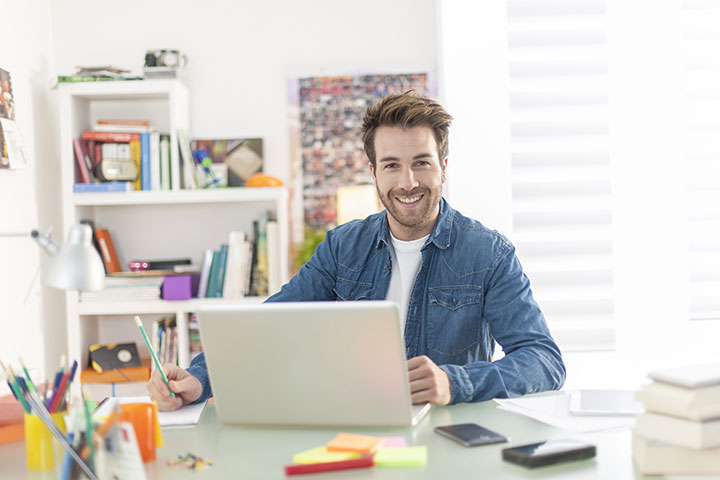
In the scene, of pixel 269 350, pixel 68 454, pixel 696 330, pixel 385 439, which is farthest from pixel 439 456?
pixel 696 330

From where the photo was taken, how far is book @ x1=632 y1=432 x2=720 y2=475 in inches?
41.9

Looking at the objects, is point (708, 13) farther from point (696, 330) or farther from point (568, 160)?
point (696, 330)

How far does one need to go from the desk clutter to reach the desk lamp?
40cm

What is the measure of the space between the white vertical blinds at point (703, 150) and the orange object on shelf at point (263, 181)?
1.74m

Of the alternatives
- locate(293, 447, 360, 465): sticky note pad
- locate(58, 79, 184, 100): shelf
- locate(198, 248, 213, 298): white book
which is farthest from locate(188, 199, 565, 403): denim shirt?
locate(58, 79, 184, 100): shelf

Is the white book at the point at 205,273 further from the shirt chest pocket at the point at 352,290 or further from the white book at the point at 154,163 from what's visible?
the shirt chest pocket at the point at 352,290

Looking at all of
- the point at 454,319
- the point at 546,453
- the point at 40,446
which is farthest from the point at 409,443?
the point at 454,319

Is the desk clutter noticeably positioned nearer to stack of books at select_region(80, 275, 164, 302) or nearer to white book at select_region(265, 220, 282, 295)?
white book at select_region(265, 220, 282, 295)

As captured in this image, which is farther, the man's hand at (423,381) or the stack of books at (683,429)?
the man's hand at (423,381)

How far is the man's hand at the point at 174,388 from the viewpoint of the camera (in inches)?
58.6

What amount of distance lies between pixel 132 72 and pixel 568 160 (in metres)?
1.94

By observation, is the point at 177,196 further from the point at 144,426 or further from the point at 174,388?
the point at 144,426

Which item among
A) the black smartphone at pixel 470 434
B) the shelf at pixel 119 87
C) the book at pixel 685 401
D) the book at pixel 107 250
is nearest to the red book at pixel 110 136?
the shelf at pixel 119 87

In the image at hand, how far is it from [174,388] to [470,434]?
1.99ft
